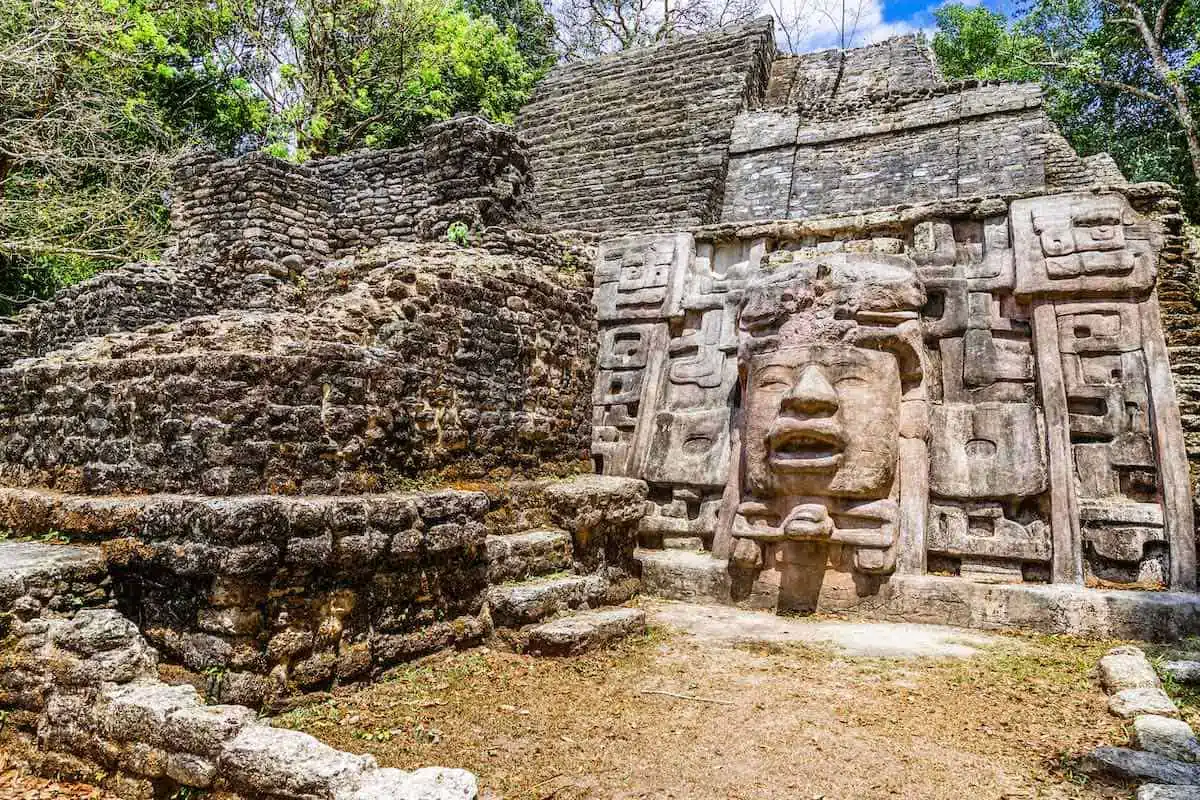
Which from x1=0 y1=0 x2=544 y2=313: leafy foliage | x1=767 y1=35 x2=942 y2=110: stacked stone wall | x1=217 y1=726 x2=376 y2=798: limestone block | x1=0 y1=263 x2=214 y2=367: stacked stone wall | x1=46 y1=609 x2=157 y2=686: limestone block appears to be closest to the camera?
x1=217 y1=726 x2=376 y2=798: limestone block

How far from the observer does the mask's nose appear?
5211mm

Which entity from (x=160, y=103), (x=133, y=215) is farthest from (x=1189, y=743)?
(x=160, y=103)

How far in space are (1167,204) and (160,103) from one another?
16.0 m

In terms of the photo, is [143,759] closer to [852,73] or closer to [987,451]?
[987,451]

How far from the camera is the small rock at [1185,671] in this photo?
12.7ft

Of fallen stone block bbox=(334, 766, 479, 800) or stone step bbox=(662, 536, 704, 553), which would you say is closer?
fallen stone block bbox=(334, 766, 479, 800)

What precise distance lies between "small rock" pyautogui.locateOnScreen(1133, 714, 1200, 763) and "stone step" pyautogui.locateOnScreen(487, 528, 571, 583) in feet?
10.4

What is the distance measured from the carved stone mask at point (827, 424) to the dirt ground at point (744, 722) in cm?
115

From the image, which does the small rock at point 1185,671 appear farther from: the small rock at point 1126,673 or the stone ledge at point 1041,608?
the stone ledge at point 1041,608

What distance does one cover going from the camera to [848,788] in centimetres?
287

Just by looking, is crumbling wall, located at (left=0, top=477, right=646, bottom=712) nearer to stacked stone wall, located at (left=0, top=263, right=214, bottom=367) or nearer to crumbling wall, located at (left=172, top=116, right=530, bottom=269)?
stacked stone wall, located at (left=0, top=263, right=214, bottom=367)

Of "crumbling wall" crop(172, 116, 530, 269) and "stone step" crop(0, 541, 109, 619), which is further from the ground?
"crumbling wall" crop(172, 116, 530, 269)

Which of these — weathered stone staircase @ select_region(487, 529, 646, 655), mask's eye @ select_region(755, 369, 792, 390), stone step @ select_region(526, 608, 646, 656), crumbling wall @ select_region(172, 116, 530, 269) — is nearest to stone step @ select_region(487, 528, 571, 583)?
A: weathered stone staircase @ select_region(487, 529, 646, 655)

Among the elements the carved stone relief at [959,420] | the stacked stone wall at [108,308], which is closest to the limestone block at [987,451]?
the carved stone relief at [959,420]
